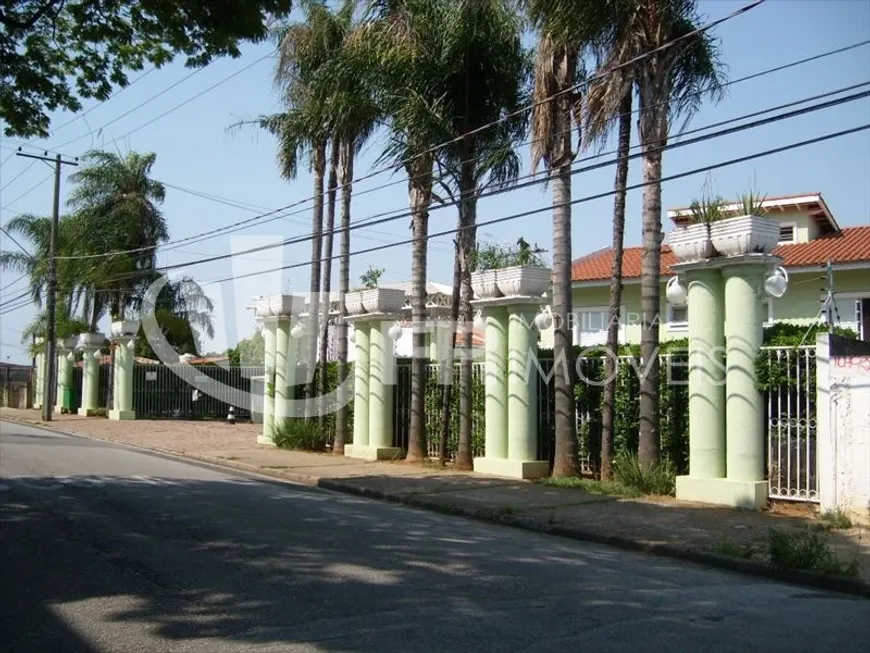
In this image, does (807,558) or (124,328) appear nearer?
(807,558)

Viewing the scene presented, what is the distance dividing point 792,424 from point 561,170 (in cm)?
521

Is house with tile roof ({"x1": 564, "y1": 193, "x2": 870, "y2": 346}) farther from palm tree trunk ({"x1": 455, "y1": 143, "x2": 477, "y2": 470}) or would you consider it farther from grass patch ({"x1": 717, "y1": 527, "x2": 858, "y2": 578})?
grass patch ({"x1": 717, "y1": 527, "x2": 858, "y2": 578})

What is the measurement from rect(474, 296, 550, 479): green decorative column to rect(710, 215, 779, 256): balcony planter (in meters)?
3.88

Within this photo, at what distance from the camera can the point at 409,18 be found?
51.8 ft

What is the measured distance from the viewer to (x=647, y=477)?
12.8 metres

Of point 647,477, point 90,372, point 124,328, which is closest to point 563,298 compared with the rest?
point 647,477

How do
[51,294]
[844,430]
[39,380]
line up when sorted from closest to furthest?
[844,430], [51,294], [39,380]

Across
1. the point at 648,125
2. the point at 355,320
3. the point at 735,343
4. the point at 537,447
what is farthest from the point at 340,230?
the point at 735,343

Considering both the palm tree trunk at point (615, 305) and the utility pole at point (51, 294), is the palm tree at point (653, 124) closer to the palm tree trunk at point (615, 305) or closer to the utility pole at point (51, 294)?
the palm tree trunk at point (615, 305)

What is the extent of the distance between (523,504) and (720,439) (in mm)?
2800

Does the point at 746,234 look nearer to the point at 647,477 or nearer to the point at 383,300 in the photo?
the point at 647,477

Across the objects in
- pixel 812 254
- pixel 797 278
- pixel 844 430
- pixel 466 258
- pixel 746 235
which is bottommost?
pixel 844 430

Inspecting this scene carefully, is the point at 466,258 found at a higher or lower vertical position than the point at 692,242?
higher

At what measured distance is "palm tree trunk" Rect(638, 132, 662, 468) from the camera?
41.8ft
